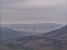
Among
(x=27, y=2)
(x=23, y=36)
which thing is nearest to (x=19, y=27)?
(x=23, y=36)

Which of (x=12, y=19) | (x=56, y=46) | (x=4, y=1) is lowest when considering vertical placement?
(x=56, y=46)

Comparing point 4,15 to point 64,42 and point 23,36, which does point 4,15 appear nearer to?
point 23,36

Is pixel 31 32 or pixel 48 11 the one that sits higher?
pixel 48 11

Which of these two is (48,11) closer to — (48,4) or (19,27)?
(48,4)

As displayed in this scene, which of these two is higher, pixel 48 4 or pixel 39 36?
pixel 48 4

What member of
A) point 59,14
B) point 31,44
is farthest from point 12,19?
point 59,14

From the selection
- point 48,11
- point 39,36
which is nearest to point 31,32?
point 39,36

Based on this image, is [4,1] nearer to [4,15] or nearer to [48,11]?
[4,15]

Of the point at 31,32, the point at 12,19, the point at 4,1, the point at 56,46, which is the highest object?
the point at 4,1
